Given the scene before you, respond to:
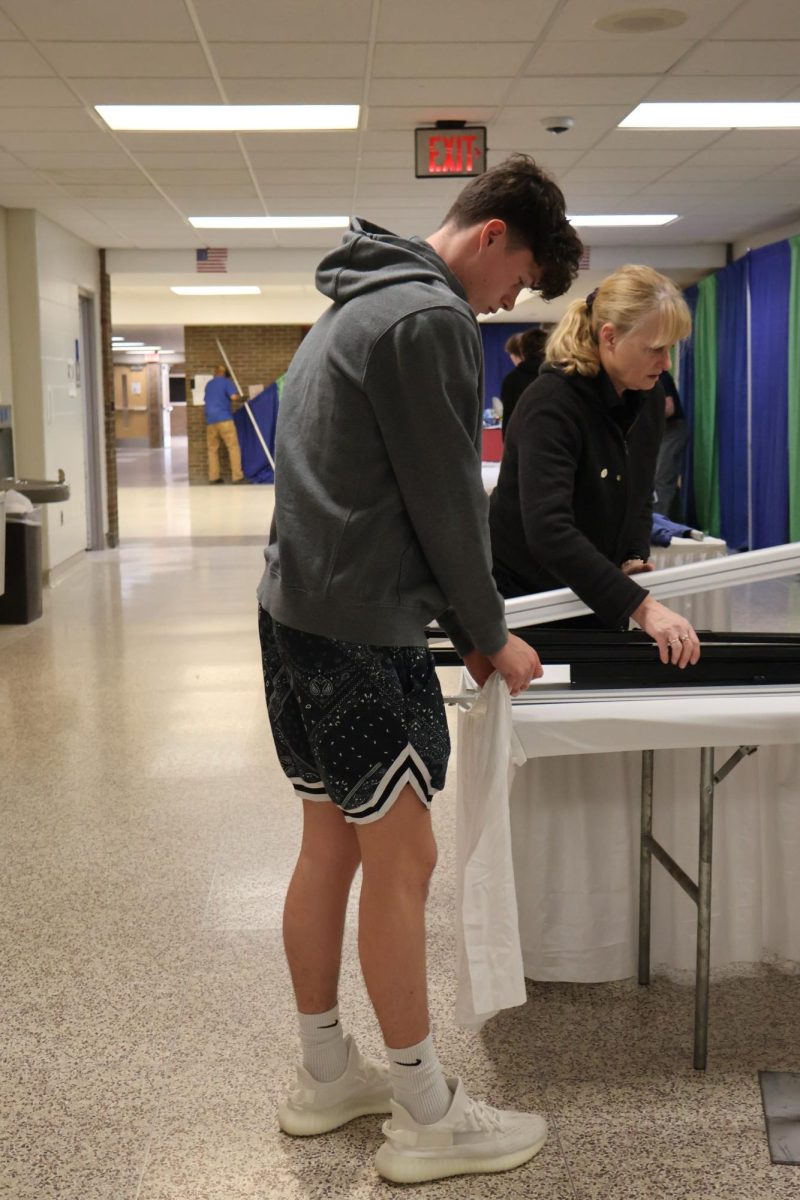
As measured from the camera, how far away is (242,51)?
488 cm

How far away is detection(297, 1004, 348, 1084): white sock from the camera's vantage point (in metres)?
1.93

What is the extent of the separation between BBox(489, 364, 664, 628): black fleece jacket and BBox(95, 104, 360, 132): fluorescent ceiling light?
12.9 ft

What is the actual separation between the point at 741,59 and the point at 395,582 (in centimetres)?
430

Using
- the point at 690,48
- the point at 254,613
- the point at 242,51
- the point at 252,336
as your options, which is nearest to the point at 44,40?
the point at 242,51

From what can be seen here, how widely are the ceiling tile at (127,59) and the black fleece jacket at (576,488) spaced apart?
3140 mm

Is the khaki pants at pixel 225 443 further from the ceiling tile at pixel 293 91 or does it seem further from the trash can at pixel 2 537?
the ceiling tile at pixel 293 91

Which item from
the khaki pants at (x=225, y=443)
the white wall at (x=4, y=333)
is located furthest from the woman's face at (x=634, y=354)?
the khaki pants at (x=225, y=443)

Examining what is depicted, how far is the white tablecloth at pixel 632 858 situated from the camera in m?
2.34

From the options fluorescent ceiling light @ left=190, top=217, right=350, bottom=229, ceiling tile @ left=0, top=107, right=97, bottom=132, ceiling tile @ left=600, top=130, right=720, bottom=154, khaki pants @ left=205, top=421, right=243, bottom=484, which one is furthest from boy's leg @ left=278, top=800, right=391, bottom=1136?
khaki pants @ left=205, top=421, right=243, bottom=484

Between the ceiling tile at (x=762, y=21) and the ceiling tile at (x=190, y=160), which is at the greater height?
the ceiling tile at (x=190, y=160)

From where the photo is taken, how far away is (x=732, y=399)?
10.1m

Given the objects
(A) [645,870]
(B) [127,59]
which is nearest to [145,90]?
(B) [127,59]

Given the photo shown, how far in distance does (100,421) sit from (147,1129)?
9.16 meters

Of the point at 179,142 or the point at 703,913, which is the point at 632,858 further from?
the point at 179,142
